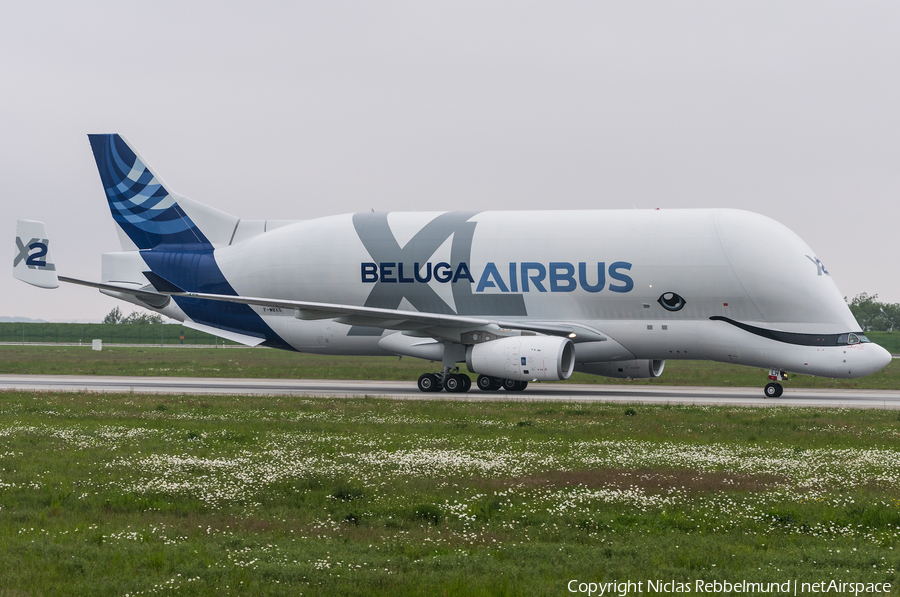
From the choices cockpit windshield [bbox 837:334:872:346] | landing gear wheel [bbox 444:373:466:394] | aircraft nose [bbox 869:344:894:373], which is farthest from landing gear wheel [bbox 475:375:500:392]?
aircraft nose [bbox 869:344:894:373]

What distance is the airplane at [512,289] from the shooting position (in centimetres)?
2888

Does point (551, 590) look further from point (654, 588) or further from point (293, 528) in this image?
point (293, 528)

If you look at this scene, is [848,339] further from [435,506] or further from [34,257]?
[34,257]

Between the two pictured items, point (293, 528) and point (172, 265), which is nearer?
point (293, 528)

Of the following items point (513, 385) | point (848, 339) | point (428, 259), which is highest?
point (428, 259)

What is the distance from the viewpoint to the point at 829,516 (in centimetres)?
1004

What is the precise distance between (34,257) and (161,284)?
5.24 m

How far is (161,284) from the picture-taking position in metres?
36.5

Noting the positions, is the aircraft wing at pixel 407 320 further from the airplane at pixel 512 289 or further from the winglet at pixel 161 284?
the winglet at pixel 161 284

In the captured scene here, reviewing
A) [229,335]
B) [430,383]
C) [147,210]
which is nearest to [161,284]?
[147,210]

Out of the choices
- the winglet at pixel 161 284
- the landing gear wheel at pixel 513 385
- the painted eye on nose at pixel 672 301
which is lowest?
the landing gear wheel at pixel 513 385

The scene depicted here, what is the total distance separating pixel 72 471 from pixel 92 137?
93.6ft

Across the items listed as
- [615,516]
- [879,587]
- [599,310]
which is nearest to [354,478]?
[615,516]

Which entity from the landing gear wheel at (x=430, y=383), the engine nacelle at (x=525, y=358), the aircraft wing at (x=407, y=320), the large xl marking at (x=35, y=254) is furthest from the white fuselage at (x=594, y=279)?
the large xl marking at (x=35, y=254)
